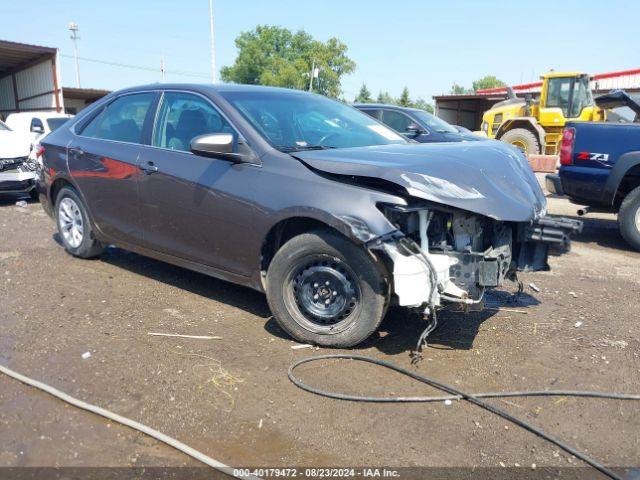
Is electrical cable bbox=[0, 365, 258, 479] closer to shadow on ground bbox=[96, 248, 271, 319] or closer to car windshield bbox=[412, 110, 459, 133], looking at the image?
shadow on ground bbox=[96, 248, 271, 319]

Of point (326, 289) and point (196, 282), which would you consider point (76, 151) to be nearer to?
point (196, 282)

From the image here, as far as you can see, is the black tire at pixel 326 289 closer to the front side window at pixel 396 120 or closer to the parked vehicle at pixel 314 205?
the parked vehicle at pixel 314 205

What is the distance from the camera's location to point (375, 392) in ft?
10.4

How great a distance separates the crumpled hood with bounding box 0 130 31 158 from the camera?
9.07 meters

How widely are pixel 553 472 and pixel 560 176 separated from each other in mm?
5222

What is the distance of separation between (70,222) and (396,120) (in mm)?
6469

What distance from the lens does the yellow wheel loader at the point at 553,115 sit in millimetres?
15305

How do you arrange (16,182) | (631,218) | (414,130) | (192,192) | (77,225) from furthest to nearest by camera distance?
(414,130)
(16,182)
(631,218)
(77,225)
(192,192)

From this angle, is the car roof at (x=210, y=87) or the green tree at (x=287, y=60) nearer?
the car roof at (x=210, y=87)

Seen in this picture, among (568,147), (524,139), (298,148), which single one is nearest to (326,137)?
(298,148)

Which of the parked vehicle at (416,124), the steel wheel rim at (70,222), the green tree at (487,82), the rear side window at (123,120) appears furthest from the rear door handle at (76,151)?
the green tree at (487,82)

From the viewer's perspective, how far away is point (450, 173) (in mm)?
3463

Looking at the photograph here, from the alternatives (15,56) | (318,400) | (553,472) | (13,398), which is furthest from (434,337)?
(15,56)

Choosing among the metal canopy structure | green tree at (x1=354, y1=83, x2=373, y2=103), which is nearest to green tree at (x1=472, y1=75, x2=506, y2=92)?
green tree at (x1=354, y1=83, x2=373, y2=103)
